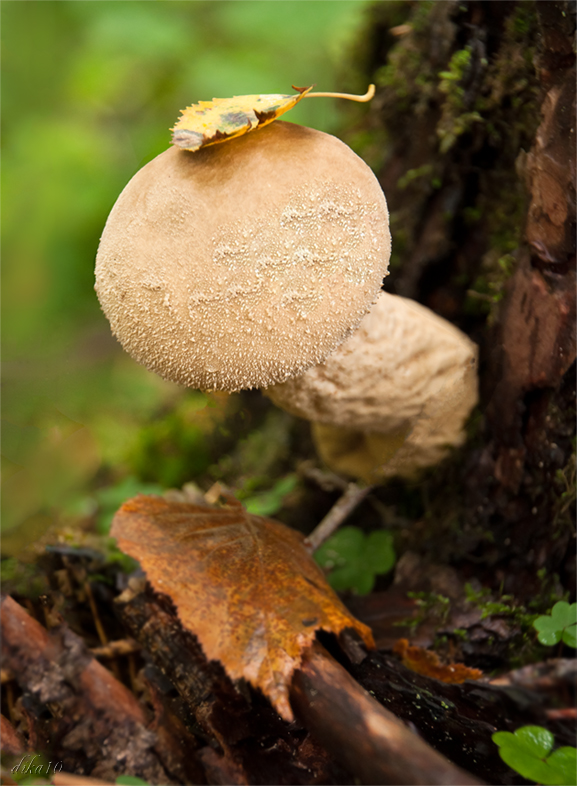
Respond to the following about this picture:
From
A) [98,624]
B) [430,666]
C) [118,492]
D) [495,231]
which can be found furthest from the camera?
[118,492]

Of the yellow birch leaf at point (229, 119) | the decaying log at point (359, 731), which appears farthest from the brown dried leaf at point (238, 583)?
the yellow birch leaf at point (229, 119)

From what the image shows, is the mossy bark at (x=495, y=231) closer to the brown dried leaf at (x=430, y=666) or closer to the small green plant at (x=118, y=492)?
the brown dried leaf at (x=430, y=666)

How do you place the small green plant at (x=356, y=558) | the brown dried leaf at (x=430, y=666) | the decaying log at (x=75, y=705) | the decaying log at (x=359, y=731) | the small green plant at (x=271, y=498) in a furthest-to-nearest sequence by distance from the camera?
the small green plant at (x=271, y=498)
the small green plant at (x=356, y=558)
the brown dried leaf at (x=430, y=666)
the decaying log at (x=75, y=705)
the decaying log at (x=359, y=731)

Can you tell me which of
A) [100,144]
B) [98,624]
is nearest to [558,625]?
[98,624]

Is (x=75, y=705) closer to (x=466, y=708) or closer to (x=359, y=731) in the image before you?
(x=359, y=731)

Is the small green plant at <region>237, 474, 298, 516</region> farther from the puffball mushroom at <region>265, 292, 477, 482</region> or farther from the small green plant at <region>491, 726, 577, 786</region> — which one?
the small green plant at <region>491, 726, 577, 786</region>

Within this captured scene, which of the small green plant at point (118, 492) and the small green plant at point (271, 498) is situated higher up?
the small green plant at point (271, 498)

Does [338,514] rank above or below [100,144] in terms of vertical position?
below
